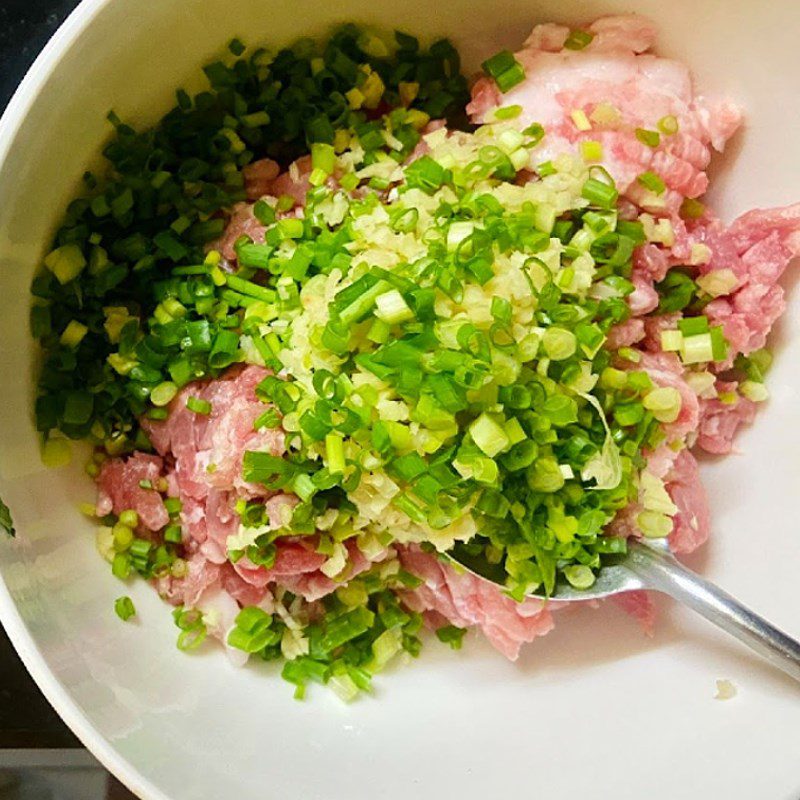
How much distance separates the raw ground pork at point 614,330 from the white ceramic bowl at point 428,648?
66 mm

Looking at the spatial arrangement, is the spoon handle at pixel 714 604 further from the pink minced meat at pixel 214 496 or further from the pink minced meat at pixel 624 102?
the pink minced meat at pixel 624 102

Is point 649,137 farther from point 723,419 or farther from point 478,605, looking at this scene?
point 478,605

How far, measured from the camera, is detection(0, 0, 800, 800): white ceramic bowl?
153cm

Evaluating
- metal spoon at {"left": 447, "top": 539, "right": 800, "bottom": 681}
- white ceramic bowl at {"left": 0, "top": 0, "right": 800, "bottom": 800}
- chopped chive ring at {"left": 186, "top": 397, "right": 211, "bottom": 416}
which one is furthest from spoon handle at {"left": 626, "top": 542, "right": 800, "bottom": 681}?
chopped chive ring at {"left": 186, "top": 397, "right": 211, "bottom": 416}

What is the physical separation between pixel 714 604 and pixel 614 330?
51cm

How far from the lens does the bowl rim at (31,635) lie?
56.2 inches

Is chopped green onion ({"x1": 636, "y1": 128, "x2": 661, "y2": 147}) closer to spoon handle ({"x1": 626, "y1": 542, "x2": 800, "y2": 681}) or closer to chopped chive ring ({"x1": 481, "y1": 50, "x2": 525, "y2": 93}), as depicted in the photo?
chopped chive ring ({"x1": 481, "y1": 50, "x2": 525, "y2": 93})

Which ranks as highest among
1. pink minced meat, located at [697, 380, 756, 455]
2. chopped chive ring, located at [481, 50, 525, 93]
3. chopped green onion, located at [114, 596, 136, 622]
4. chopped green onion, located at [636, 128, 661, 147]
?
chopped chive ring, located at [481, 50, 525, 93]

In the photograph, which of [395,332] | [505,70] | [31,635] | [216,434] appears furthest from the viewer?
[505,70]

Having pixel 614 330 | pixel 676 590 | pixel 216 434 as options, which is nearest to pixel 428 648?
pixel 676 590

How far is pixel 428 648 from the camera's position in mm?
1894

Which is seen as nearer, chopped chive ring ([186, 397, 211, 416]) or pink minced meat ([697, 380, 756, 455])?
chopped chive ring ([186, 397, 211, 416])

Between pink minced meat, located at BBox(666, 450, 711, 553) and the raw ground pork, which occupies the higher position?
the raw ground pork

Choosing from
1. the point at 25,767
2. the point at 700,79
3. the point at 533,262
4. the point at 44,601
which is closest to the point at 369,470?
the point at 533,262
